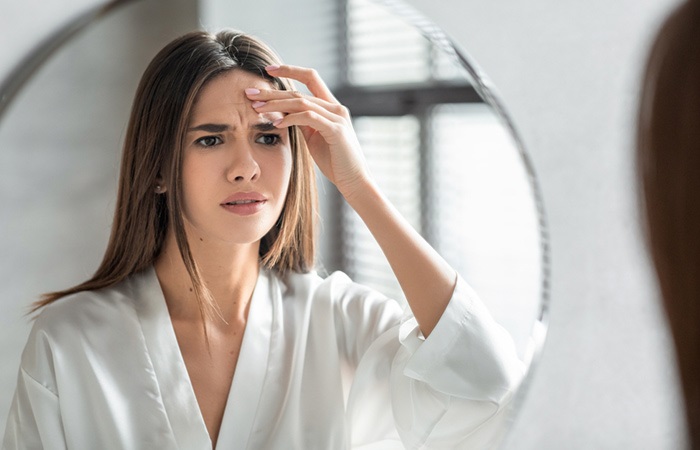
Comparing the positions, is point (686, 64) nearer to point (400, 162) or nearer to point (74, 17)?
point (400, 162)

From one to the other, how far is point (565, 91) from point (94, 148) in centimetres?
46

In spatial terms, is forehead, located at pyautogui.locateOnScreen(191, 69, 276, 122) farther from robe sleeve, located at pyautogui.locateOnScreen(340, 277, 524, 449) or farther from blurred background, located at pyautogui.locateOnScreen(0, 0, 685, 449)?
robe sleeve, located at pyautogui.locateOnScreen(340, 277, 524, 449)

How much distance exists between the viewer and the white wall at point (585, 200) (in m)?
0.73

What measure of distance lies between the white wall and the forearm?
0.20 metres

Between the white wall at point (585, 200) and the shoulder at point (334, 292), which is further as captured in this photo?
the white wall at point (585, 200)

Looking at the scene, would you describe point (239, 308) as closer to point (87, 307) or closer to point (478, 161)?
point (87, 307)

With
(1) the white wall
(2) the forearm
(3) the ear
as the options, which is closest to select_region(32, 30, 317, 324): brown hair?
(3) the ear

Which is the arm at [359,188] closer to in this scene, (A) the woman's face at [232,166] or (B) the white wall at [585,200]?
(A) the woman's face at [232,166]

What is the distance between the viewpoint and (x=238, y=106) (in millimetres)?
523

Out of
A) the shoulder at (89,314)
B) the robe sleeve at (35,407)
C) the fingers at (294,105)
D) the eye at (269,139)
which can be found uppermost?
the fingers at (294,105)

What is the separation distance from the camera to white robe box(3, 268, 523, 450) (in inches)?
19.9

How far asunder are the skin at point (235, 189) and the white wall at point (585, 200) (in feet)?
0.69

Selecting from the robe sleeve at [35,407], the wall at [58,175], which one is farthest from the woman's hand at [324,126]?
the robe sleeve at [35,407]

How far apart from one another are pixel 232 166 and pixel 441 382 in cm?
25
